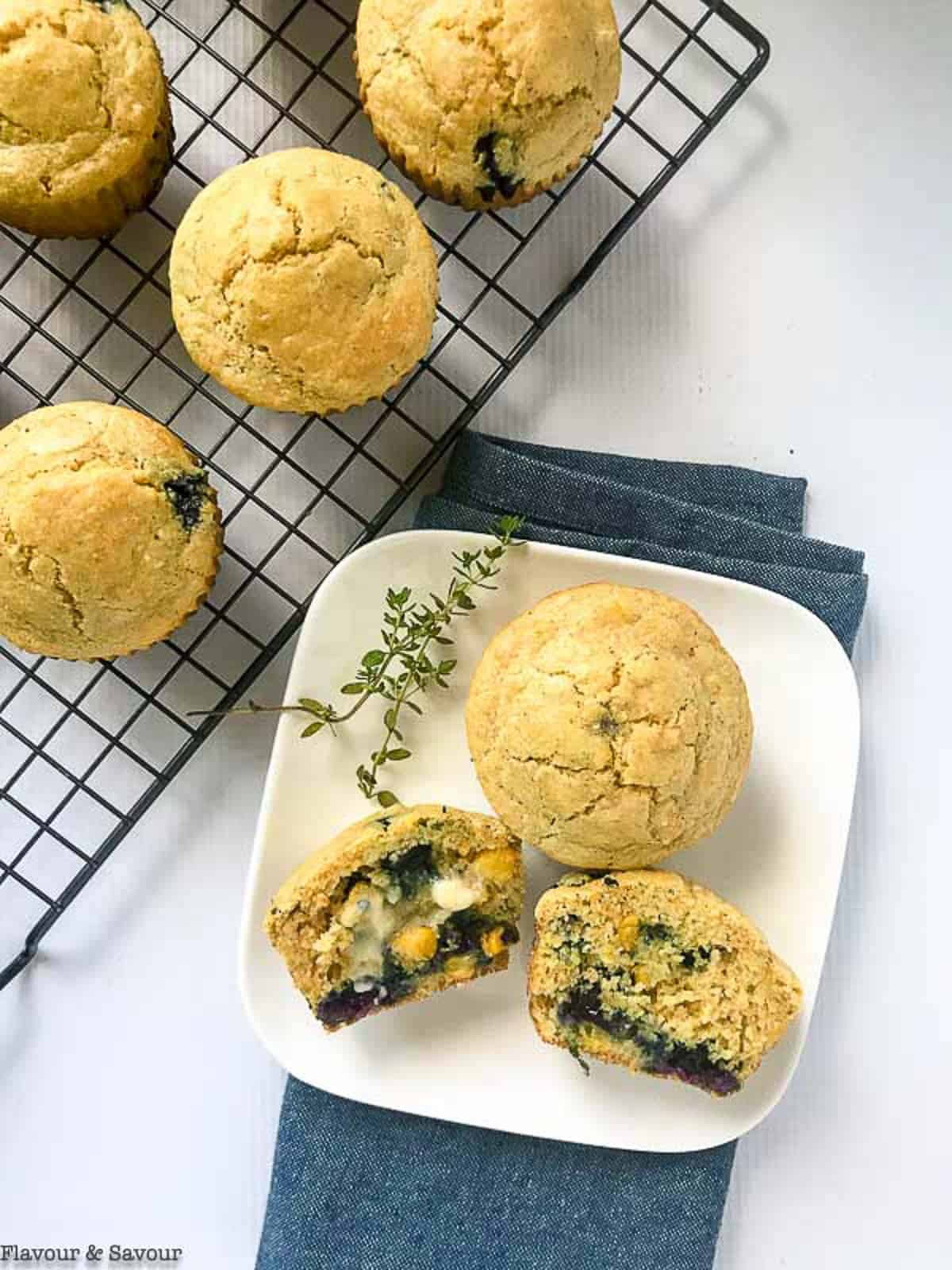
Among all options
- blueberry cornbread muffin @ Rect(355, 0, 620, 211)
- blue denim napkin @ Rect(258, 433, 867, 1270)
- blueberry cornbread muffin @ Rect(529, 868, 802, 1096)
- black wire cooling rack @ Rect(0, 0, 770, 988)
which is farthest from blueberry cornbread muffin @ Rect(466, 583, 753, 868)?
blueberry cornbread muffin @ Rect(355, 0, 620, 211)

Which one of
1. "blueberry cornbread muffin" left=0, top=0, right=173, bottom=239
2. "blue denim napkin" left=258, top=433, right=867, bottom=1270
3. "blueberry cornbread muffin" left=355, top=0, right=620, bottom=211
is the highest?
"blueberry cornbread muffin" left=355, top=0, right=620, bottom=211

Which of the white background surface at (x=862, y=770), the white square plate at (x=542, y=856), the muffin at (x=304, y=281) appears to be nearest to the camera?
the muffin at (x=304, y=281)

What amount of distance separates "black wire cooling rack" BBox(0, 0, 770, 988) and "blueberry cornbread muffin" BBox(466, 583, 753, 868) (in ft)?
1.33

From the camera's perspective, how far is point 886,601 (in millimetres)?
2342

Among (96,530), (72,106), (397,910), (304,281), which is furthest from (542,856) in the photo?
(72,106)

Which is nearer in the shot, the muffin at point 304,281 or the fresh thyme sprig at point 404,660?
the muffin at point 304,281

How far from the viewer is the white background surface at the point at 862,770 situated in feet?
7.40

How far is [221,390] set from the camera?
2.21 meters

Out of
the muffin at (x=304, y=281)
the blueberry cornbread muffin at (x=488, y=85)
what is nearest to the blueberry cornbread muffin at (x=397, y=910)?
the muffin at (x=304, y=281)

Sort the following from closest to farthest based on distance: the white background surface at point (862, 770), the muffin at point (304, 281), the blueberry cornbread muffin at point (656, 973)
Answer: the muffin at point (304, 281)
the blueberry cornbread muffin at point (656, 973)
the white background surface at point (862, 770)

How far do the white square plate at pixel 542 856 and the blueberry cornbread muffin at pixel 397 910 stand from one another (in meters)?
0.10

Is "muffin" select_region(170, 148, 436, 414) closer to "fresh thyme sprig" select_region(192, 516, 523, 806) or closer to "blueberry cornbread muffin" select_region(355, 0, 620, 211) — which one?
"blueberry cornbread muffin" select_region(355, 0, 620, 211)

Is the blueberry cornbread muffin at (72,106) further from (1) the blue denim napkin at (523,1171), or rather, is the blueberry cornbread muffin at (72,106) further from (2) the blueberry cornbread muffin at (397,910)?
(2) the blueberry cornbread muffin at (397,910)

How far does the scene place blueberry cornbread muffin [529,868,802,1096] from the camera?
1959 millimetres
